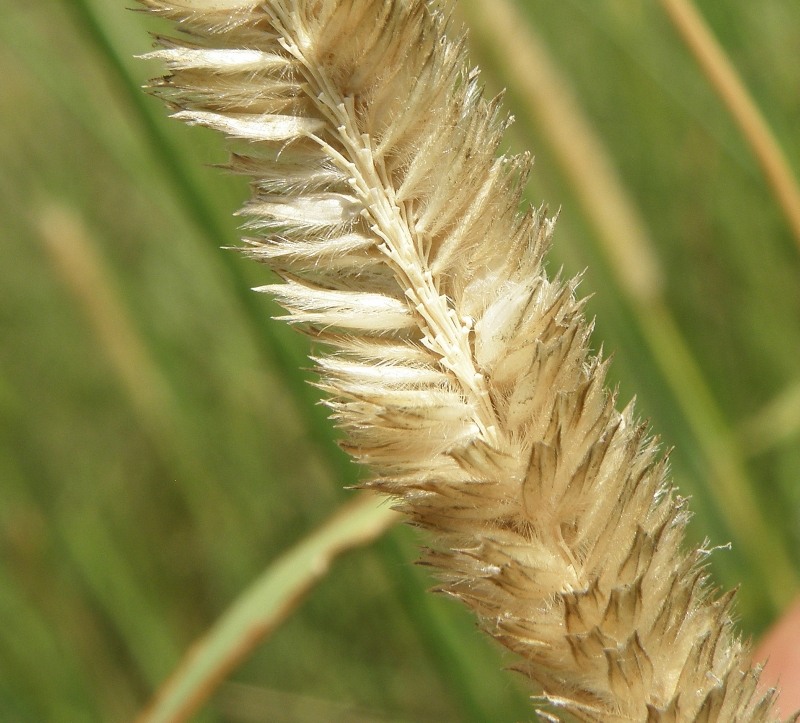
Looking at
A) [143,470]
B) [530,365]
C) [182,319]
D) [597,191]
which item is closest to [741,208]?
[597,191]

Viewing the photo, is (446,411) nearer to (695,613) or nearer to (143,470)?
(695,613)

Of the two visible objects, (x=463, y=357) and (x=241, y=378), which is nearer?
(x=463, y=357)

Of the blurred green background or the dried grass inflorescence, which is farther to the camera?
the blurred green background

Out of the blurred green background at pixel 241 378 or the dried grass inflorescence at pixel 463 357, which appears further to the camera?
the blurred green background at pixel 241 378
